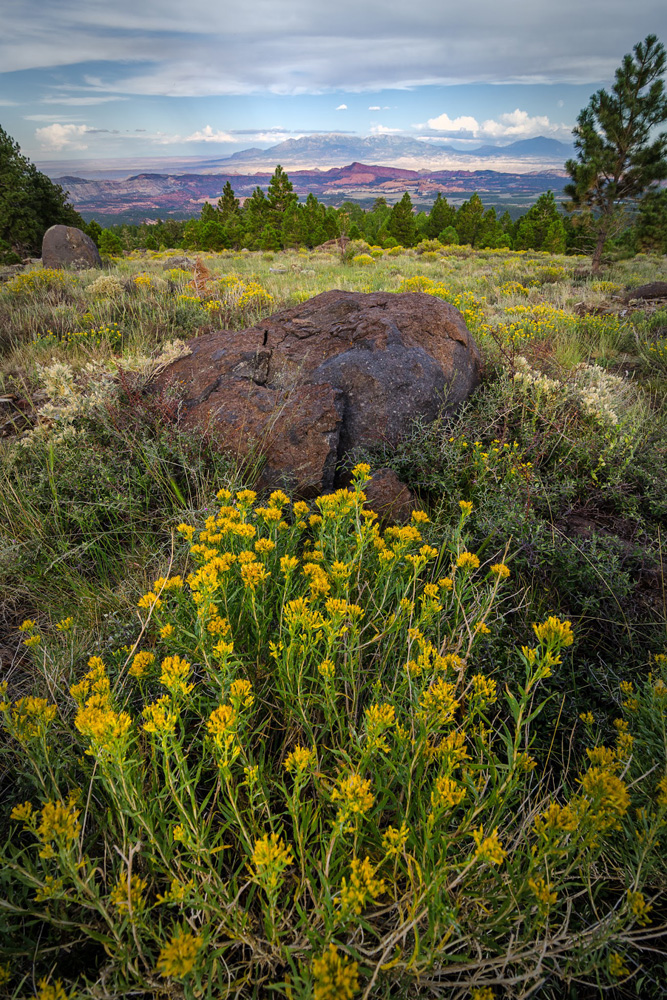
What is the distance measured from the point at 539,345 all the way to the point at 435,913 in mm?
5728

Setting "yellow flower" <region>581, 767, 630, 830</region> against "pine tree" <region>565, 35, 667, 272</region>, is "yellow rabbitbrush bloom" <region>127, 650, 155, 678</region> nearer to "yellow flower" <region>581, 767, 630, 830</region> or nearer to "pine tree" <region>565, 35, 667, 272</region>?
"yellow flower" <region>581, 767, 630, 830</region>

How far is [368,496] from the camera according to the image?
274 centimetres

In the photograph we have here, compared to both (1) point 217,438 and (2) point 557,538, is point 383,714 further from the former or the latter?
(1) point 217,438

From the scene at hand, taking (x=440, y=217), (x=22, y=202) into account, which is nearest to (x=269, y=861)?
(x=22, y=202)

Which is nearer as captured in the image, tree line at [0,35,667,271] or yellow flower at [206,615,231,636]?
yellow flower at [206,615,231,636]

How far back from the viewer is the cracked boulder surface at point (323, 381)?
319cm

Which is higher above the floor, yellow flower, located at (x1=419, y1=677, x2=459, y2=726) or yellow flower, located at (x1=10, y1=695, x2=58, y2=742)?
yellow flower, located at (x1=419, y1=677, x2=459, y2=726)

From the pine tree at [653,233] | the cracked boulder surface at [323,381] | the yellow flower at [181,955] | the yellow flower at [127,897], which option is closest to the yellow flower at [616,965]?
the yellow flower at [181,955]

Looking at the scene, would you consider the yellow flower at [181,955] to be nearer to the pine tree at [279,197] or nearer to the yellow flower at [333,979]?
the yellow flower at [333,979]

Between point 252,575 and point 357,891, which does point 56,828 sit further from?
point 252,575

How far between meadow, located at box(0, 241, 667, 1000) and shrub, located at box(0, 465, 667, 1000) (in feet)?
0.04

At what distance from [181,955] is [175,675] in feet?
1.66

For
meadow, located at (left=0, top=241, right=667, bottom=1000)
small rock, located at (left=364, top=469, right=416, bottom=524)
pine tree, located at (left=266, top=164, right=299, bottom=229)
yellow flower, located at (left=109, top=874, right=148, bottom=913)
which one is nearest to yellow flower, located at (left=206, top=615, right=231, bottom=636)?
meadow, located at (left=0, top=241, right=667, bottom=1000)

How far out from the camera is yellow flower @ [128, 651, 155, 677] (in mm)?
1332
